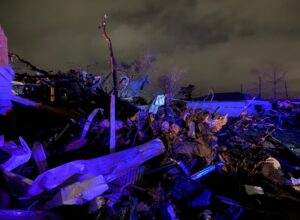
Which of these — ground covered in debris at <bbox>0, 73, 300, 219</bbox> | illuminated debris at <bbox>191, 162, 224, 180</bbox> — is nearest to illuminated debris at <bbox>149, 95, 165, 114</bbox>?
ground covered in debris at <bbox>0, 73, 300, 219</bbox>

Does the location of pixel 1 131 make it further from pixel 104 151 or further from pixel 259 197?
pixel 259 197

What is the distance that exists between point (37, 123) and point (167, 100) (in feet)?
12.7

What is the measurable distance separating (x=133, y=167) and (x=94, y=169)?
0.93 m

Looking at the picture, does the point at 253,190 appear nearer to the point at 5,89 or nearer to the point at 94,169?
the point at 94,169

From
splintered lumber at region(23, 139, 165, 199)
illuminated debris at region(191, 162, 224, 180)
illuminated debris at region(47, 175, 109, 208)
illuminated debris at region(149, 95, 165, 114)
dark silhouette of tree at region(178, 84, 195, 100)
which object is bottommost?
illuminated debris at region(191, 162, 224, 180)

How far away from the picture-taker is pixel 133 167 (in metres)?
5.36

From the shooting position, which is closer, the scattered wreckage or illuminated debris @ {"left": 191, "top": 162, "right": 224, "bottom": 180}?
the scattered wreckage

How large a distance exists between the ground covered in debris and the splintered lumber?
0.05 ft

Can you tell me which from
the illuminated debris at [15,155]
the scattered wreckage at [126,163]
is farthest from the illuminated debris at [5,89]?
the illuminated debris at [15,155]

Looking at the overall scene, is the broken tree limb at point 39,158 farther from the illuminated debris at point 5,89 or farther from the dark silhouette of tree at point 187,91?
the dark silhouette of tree at point 187,91

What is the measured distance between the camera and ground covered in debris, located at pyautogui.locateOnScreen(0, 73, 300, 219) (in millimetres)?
4254

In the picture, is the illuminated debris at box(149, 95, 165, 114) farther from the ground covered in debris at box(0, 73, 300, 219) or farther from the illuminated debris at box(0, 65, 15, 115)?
the illuminated debris at box(0, 65, 15, 115)

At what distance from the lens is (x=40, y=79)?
9.18 m

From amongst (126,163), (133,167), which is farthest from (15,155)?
(133,167)
